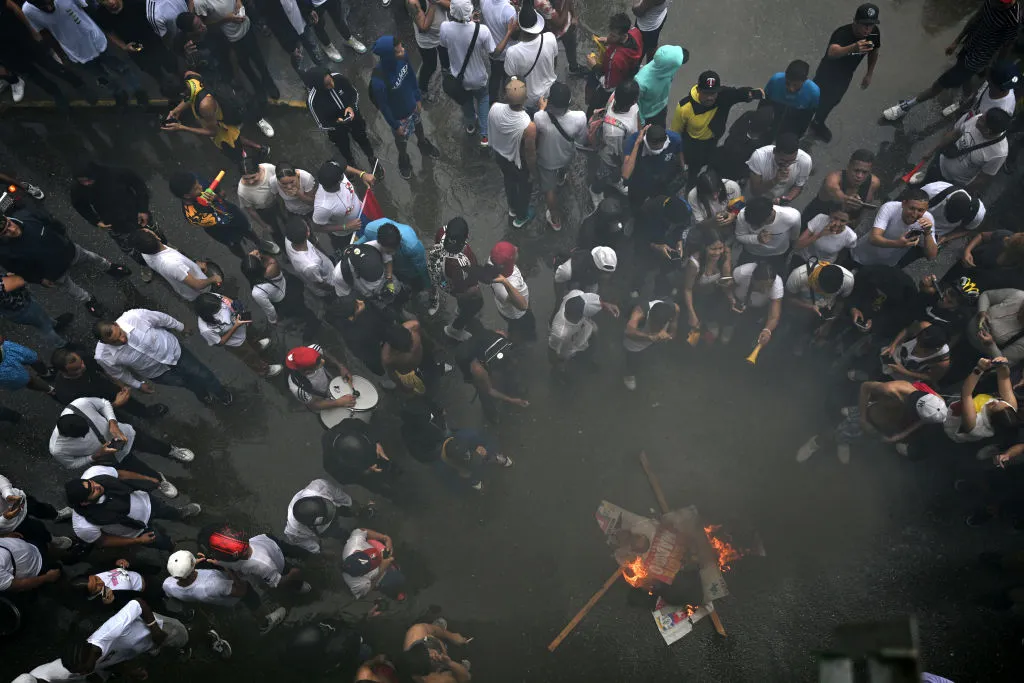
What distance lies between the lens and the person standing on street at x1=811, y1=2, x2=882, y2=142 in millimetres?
6949

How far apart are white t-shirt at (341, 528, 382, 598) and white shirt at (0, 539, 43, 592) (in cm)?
329

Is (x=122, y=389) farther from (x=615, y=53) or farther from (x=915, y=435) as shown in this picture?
(x=915, y=435)

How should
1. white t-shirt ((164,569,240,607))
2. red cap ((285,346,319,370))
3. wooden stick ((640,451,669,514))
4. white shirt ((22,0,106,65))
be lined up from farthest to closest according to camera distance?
white shirt ((22,0,106,65)) → wooden stick ((640,451,669,514)) → red cap ((285,346,319,370)) → white t-shirt ((164,569,240,607))

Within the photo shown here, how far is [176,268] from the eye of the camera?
20.9 feet

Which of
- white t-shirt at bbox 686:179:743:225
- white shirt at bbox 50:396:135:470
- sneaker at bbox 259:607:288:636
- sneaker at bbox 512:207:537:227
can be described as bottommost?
sneaker at bbox 259:607:288:636

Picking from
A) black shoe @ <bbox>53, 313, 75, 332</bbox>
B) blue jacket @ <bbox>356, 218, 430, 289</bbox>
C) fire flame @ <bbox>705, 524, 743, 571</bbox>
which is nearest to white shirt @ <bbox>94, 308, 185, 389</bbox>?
black shoe @ <bbox>53, 313, 75, 332</bbox>

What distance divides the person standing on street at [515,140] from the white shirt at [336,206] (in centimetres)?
193

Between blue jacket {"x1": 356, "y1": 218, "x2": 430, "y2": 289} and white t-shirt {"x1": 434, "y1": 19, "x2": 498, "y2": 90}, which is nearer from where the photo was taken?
blue jacket {"x1": 356, "y1": 218, "x2": 430, "y2": 289}

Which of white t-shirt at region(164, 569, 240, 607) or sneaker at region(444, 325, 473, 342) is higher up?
sneaker at region(444, 325, 473, 342)

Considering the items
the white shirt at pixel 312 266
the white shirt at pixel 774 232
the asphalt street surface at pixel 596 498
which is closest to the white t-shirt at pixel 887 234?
the white shirt at pixel 774 232

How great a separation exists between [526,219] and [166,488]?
5.96 metres

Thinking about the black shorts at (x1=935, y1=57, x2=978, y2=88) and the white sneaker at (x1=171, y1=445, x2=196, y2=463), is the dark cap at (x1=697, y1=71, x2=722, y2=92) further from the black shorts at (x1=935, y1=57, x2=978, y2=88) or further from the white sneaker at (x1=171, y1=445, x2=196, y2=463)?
the white sneaker at (x1=171, y1=445, x2=196, y2=463)

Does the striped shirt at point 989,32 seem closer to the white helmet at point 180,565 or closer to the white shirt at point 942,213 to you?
the white shirt at point 942,213

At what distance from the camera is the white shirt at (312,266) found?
21.1 feet
